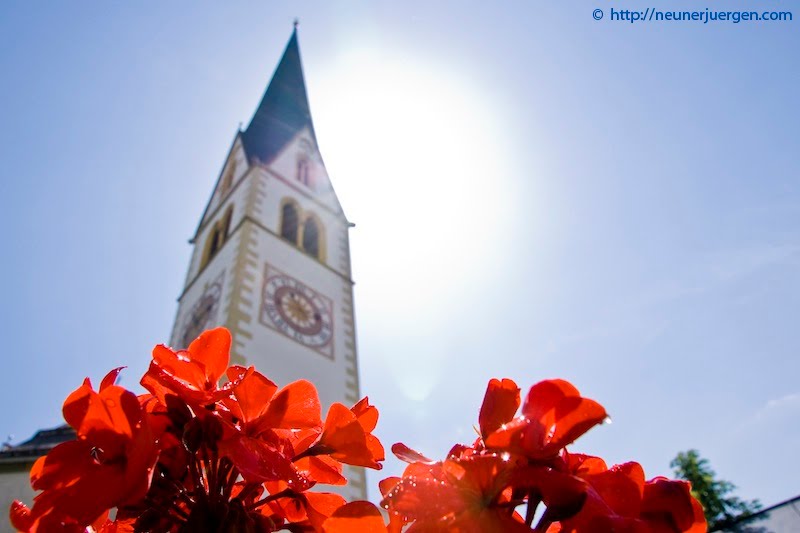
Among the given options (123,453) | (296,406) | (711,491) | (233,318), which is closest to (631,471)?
(296,406)

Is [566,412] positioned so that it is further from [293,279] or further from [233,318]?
[293,279]

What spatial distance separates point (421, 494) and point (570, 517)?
0.12 m

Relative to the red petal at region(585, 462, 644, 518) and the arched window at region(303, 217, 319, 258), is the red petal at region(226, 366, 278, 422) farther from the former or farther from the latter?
the arched window at region(303, 217, 319, 258)

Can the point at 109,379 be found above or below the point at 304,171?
below

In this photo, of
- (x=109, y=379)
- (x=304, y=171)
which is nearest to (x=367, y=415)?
(x=109, y=379)

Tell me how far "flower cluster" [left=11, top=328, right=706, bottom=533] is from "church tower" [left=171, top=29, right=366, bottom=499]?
6.66 metres

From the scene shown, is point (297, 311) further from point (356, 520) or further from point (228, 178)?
point (356, 520)

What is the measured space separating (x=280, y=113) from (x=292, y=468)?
19.3 m

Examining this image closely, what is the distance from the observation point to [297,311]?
9.20 meters

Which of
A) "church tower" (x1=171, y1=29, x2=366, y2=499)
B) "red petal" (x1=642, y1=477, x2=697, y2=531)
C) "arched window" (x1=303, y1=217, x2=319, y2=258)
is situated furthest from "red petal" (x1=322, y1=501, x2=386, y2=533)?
"arched window" (x1=303, y1=217, x2=319, y2=258)

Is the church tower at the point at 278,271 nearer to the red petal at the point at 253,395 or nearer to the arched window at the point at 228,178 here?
the arched window at the point at 228,178

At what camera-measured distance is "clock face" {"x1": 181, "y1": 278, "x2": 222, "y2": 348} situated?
29.3 ft

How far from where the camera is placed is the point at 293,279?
998cm

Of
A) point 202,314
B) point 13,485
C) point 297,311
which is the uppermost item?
point 202,314
